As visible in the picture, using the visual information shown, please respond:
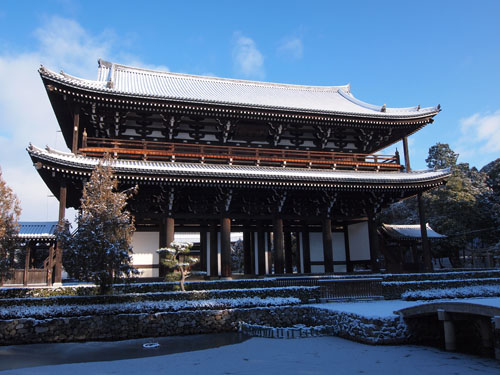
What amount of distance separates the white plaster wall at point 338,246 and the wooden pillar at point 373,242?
2.25 m

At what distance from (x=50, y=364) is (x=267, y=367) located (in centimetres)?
592

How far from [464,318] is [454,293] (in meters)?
7.61

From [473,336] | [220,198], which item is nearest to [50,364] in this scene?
[220,198]

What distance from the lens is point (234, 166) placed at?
20.8m

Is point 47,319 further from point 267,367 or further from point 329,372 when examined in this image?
point 329,372

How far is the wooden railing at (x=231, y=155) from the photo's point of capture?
64.9 feet

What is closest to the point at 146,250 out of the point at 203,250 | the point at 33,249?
the point at 203,250

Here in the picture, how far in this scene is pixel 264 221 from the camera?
24.1 meters

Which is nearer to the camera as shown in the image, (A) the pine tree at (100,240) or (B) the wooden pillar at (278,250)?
(A) the pine tree at (100,240)

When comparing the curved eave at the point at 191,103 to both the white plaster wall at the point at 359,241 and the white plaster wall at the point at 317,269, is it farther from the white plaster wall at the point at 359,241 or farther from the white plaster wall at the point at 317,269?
the white plaster wall at the point at 317,269

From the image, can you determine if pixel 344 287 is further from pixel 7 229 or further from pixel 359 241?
pixel 7 229

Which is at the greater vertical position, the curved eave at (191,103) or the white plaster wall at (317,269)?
the curved eave at (191,103)

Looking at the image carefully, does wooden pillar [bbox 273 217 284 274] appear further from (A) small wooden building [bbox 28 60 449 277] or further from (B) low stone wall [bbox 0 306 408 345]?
(B) low stone wall [bbox 0 306 408 345]

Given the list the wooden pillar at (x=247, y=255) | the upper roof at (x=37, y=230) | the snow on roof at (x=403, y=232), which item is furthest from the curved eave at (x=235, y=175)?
the wooden pillar at (x=247, y=255)
